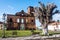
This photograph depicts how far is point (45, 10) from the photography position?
47688mm

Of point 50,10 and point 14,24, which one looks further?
point 14,24

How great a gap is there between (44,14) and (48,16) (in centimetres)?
124

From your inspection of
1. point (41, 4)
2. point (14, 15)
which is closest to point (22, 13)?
point (14, 15)

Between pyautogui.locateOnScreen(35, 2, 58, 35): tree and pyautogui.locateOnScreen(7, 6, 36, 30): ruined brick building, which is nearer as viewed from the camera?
pyautogui.locateOnScreen(35, 2, 58, 35): tree

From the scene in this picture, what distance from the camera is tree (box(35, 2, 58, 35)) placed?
47.0m

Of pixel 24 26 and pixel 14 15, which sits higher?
pixel 14 15

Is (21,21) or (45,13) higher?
(45,13)

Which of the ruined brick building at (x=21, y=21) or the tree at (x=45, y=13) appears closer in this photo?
the tree at (x=45, y=13)

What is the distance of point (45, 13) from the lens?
47312mm

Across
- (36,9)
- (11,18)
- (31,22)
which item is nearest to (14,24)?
(11,18)

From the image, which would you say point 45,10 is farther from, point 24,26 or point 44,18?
point 24,26

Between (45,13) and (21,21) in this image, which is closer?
(45,13)

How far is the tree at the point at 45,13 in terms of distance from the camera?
47031mm

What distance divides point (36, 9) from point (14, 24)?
2458 cm
